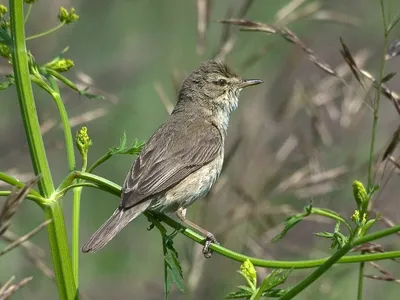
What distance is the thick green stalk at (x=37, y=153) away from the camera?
243 cm

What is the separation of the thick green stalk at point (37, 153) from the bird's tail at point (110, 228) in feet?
2.63

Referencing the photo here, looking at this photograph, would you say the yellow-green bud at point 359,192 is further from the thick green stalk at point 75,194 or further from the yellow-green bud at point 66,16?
the yellow-green bud at point 66,16

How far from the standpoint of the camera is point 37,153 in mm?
2439

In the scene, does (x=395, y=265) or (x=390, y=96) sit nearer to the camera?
(x=390, y=96)

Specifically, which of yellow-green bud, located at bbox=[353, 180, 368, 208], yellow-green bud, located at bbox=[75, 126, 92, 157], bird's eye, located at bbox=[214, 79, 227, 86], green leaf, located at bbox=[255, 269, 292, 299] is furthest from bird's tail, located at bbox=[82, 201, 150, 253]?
bird's eye, located at bbox=[214, 79, 227, 86]

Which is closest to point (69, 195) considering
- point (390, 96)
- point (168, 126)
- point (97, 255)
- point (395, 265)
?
point (97, 255)

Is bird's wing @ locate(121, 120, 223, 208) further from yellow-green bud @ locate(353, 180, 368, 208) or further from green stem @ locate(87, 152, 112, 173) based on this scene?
yellow-green bud @ locate(353, 180, 368, 208)

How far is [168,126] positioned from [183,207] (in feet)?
2.09

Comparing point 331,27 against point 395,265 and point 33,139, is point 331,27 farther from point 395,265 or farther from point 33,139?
point 33,139

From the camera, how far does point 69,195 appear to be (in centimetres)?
622

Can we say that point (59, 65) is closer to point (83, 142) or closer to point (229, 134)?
point (83, 142)

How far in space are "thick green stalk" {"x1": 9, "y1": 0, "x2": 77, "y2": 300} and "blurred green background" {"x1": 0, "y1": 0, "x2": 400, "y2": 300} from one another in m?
1.41

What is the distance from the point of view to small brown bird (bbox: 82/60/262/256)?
3.66 metres

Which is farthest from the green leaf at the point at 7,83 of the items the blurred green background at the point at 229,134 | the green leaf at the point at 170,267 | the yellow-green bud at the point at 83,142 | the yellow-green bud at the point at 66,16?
the blurred green background at the point at 229,134
